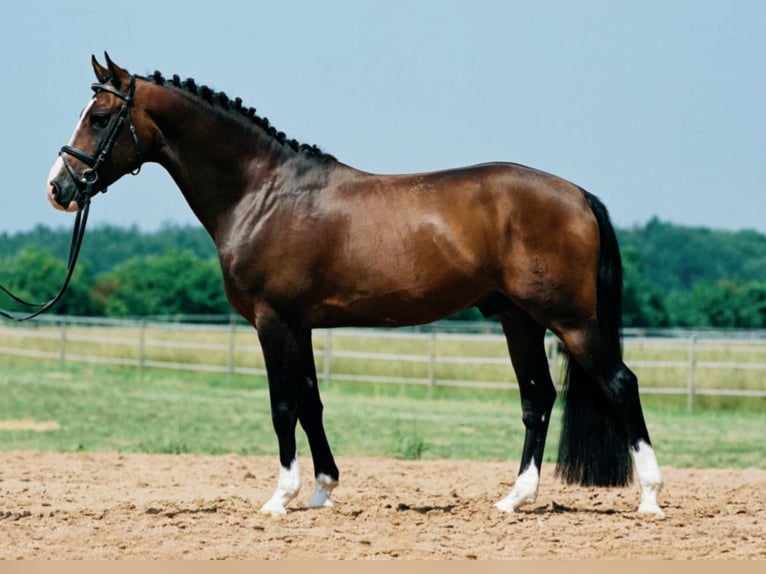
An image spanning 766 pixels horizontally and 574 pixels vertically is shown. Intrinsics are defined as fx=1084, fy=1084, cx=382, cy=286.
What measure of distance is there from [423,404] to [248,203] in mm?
12445

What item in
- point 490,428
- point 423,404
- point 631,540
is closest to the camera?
point 631,540

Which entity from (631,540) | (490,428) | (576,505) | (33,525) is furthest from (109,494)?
(490,428)

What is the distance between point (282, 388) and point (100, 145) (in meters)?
1.87

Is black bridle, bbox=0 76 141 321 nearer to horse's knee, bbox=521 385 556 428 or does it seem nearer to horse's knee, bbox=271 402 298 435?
horse's knee, bbox=271 402 298 435

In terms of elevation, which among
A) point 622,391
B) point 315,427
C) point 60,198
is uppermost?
point 60,198

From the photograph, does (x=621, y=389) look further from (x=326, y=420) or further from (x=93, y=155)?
(x=326, y=420)

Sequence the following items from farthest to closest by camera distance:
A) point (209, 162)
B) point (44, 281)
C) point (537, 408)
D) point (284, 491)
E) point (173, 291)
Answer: point (44, 281)
point (173, 291)
point (537, 408)
point (209, 162)
point (284, 491)

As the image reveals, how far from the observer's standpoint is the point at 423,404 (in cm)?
1894

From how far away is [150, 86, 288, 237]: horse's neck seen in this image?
22.6ft

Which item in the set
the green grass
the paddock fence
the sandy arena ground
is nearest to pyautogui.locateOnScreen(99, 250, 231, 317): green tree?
the paddock fence

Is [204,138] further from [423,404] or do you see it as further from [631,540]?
[423,404]

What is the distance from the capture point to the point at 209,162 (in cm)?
694

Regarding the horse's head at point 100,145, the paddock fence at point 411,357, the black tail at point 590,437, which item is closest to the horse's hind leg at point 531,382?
the black tail at point 590,437

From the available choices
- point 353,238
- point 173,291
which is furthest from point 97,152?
point 173,291
